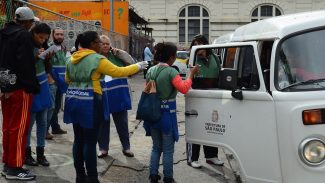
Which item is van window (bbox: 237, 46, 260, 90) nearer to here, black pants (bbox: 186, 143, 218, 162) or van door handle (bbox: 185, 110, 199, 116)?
van door handle (bbox: 185, 110, 199, 116)

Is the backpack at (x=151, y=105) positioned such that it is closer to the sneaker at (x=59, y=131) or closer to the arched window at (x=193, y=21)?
the sneaker at (x=59, y=131)

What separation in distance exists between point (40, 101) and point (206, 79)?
83.2 inches

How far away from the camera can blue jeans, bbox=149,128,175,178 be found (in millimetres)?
5535

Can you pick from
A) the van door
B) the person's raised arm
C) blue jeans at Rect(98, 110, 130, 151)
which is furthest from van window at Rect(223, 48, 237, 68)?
blue jeans at Rect(98, 110, 130, 151)

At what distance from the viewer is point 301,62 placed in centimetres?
419

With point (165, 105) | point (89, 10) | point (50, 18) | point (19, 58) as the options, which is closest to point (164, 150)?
point (165, 105)

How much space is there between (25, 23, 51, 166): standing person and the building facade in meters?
49.1

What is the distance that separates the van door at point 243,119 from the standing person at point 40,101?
1988mm

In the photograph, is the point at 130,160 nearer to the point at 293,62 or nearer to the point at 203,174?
the point at 203,174

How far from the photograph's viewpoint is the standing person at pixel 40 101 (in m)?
5.96

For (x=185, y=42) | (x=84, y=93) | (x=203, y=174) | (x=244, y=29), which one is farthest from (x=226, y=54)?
(x=185, y=42)

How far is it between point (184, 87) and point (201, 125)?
434mm

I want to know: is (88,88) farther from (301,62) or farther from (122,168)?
(301,62)

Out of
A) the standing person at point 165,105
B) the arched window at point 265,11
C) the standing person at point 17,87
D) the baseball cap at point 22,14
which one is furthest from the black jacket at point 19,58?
the arched window at point 265,11
